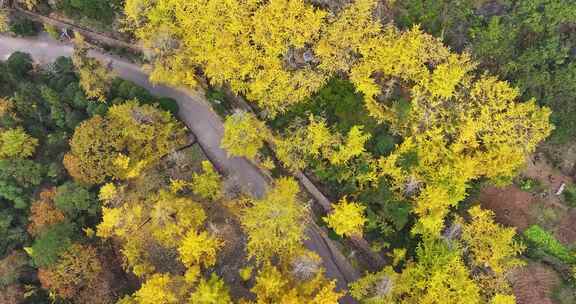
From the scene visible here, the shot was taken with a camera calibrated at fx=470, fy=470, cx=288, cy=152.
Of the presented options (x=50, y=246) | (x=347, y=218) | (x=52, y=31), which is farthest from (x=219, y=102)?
(x=52, y=31)

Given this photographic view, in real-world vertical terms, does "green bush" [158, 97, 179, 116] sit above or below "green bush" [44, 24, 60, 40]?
above

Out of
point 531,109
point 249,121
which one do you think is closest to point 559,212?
point 531,109

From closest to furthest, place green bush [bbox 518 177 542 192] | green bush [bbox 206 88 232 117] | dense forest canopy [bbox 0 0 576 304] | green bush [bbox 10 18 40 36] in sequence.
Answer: dense forest canopy [bbox 0 0 576 304]
green bush [bbox 518 177 542 192]
green bush [bbox 206 88 232 117]
green bush [bbox 10 18 40 36]

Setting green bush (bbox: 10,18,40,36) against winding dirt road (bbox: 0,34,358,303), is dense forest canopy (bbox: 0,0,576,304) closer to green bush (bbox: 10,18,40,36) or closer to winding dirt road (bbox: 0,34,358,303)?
winding dirt road (bbox: 0,34,358,303)

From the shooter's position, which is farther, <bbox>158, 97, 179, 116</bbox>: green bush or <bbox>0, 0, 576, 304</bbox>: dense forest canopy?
<bbox>158, 97, 179, 116</bbox>: green bush

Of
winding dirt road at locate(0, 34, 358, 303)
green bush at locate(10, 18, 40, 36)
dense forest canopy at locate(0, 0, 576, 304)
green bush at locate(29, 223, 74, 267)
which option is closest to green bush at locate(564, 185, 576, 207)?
dense forest canopy at locate(0, 0, 576, 304)
